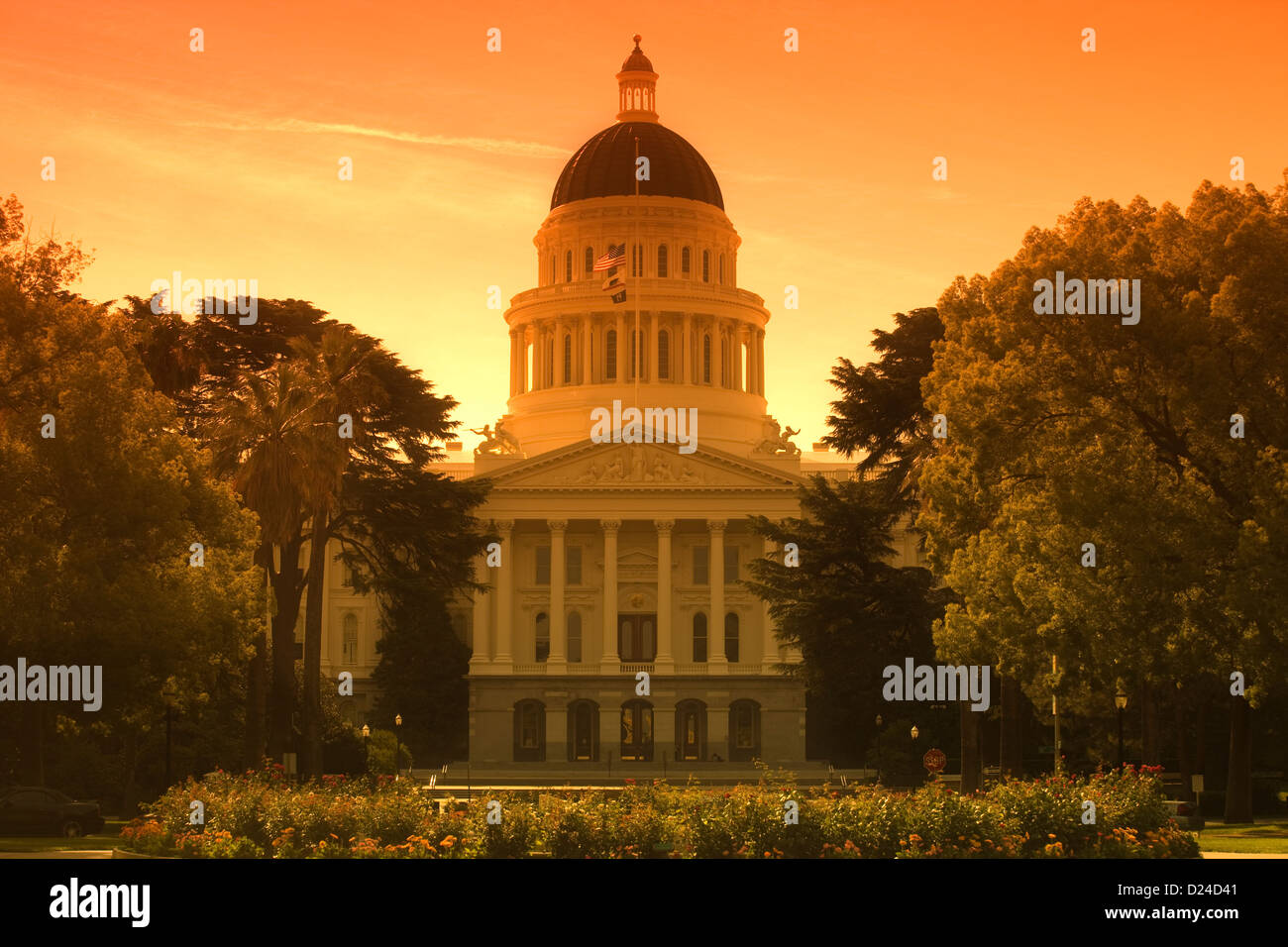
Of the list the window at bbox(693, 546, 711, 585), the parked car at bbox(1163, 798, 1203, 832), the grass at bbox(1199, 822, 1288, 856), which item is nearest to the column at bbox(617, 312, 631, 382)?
the window at bbox(693, 546, 711, 585)

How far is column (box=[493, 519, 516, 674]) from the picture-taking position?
9300cm

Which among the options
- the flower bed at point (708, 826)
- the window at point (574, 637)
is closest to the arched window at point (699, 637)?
the window at point (574, 637)

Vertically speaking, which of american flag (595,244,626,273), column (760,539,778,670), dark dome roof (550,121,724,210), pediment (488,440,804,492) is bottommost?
column (760,539,778,670)

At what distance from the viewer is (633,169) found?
379 ft

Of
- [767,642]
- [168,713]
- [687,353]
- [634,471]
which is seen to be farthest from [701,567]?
[168,713]

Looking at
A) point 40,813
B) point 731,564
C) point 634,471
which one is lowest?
point 40,813

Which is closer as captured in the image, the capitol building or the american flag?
the capitol building

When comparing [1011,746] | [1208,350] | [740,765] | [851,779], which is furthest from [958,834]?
[740,765]

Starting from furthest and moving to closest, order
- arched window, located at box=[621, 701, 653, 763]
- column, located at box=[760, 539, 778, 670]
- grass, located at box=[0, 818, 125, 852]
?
column, located at box=[760, 539, 778, 670], arched window, located at box=[621, 701, 653, 763], grass, located at box=[0, 818, 125, 852]

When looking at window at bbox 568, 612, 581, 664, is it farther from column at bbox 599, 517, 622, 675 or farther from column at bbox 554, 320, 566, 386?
column at bbox 554, 320, 566, 386

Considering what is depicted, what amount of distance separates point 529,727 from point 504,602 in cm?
654

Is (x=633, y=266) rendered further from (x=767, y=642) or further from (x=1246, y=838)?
(x=1246, y=838)

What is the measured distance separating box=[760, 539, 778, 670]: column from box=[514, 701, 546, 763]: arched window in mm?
11470
